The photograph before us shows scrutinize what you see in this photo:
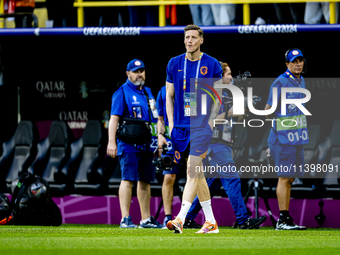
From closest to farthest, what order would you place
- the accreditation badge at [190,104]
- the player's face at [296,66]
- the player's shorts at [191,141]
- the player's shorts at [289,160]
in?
the player's shorts at [191,141], the accreditation badge at [190,104], the player's shorts at [289,160], the player's face at [296,66]

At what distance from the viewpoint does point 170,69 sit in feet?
20.6

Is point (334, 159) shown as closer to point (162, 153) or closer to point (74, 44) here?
point (162, 153)

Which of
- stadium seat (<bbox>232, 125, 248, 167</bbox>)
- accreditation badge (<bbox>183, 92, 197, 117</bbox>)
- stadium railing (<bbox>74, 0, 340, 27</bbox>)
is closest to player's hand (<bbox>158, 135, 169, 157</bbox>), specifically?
accreditation badge (<bbox>183, 92, 197, 117</bbox>)

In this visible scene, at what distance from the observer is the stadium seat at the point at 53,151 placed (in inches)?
408

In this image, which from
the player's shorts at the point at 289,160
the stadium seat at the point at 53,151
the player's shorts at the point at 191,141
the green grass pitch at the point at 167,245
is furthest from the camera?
the stadium seat at the point at 53,151

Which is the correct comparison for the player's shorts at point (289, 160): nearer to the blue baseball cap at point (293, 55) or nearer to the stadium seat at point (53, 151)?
the blue baseball cap at point (293, 55)

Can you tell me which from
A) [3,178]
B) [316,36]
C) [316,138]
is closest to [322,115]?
[316,138]

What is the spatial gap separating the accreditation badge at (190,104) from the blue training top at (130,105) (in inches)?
70.9

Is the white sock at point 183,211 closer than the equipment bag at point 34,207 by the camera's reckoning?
Yes

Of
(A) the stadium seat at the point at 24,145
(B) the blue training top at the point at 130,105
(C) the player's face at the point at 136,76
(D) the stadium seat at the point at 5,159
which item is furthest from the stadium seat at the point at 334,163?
(D) the stadium seat at the point at 5,159

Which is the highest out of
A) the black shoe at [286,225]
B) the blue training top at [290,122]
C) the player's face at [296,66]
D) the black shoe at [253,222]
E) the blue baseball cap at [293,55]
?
the blue baseball cap at [293,55]

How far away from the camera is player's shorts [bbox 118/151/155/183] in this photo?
7.77 m

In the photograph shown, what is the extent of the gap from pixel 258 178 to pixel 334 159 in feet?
3.96

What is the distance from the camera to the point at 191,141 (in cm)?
610
